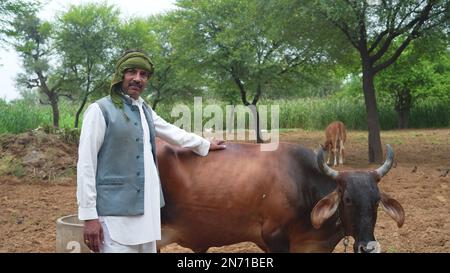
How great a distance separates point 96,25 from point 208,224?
19.7 meters

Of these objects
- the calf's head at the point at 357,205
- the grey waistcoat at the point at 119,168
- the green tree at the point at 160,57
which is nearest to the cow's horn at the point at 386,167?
the calf's head at the point at 357,205

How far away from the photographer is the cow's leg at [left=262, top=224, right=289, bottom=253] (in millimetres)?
4223

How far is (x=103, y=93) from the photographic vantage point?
23797 mm

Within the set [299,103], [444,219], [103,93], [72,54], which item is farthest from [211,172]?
[299,103]

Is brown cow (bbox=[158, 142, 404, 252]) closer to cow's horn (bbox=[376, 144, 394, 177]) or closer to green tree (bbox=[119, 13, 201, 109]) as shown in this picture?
cow's horn (bbox=[376, 144, 394, 177])

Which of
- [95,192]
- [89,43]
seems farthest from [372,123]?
[89,43]

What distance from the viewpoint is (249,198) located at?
4.37m

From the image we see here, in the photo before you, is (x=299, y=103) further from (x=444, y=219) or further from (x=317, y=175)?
(x=317, y=175)

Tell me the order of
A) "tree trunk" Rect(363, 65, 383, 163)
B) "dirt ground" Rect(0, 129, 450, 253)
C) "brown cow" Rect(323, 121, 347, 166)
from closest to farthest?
"dirt ground" Rect(0, 129, 450, 253) < "brown cow" Rect(323, 121, 347, 166) < "tree trunk" Rect(363, 65, 383, 163)

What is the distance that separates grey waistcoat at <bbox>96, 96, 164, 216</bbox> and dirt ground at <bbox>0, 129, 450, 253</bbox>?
2.95 m

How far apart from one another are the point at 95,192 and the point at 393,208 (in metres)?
2.31

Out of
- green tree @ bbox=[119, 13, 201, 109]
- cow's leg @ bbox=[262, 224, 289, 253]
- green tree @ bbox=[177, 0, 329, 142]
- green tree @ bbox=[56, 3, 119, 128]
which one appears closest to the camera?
cow's leg @ bbox=[262, 224, 289, 253]

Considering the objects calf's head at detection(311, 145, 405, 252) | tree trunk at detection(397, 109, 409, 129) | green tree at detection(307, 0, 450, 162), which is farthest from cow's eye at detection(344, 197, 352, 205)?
tree trunk at detection(397, 109, 409, 129)

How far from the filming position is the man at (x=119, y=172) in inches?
126
